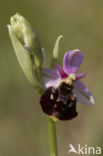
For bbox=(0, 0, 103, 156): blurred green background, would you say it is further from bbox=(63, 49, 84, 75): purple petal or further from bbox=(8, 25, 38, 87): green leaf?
bbox=(8, 25, 38, 87): green leaf

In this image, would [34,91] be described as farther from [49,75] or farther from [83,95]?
[49,75]

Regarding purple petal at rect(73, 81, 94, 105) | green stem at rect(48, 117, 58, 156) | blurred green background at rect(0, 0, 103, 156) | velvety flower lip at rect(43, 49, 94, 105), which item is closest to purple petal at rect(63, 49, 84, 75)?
velvety flower lip at rect(43, 49, 94, 105)

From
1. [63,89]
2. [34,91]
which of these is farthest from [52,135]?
[34,91]

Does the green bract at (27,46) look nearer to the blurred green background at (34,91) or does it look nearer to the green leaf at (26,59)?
the green leaf at (26,59)

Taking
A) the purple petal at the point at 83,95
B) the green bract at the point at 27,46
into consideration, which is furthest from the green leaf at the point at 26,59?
the purple petal at the point at 83,95

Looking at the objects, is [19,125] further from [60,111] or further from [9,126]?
[60,111]

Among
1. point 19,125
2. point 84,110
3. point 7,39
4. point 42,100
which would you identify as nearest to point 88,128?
point 84,110
